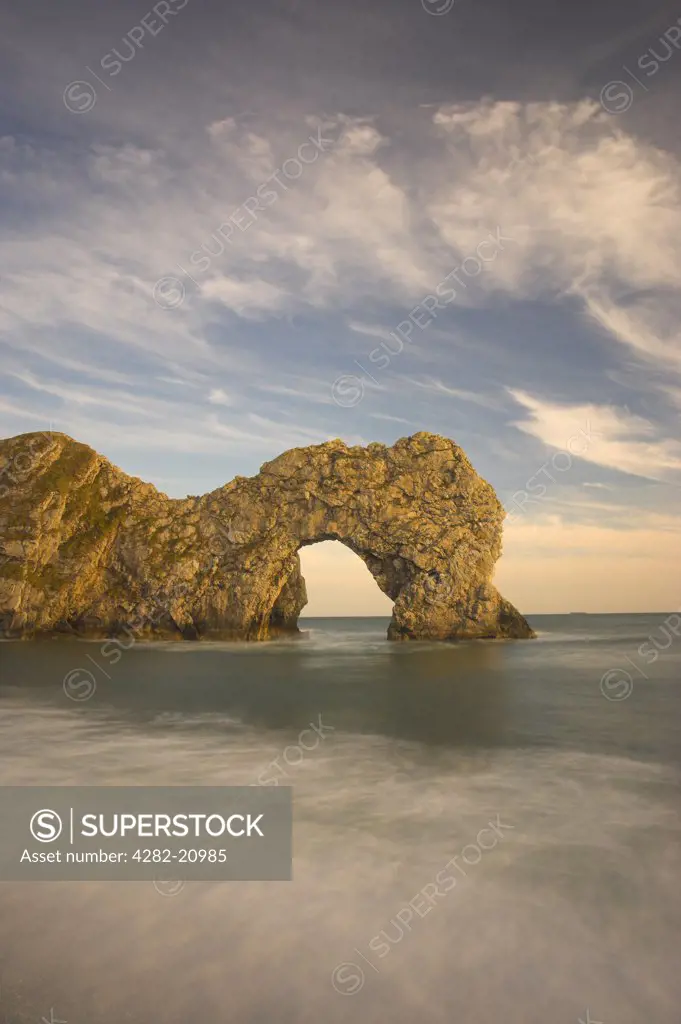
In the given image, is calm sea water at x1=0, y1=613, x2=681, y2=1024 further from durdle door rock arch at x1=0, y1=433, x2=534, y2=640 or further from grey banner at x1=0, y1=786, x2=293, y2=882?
durdle door rock arch at x1=0, y1=433, x2=534, y2=640

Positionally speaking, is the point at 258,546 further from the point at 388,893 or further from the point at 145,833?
the point at 388,893

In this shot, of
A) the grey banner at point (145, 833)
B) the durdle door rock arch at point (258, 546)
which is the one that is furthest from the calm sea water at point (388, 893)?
the durdle door rock arch at point (258, 546)

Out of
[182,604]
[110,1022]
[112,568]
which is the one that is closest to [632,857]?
[110,1022]

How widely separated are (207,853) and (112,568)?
5425cm

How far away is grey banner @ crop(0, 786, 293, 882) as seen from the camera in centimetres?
643

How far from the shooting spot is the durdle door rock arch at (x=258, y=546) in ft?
171

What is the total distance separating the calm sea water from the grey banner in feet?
1.02

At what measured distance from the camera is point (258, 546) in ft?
177

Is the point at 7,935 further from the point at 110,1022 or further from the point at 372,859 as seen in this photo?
the point at 372,859

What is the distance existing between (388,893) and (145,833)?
322 cm

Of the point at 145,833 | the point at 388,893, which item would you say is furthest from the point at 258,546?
the point at 388,893

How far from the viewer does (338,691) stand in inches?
872

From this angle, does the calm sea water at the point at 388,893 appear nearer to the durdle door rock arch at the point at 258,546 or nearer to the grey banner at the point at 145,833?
the grey banner at the point at 145,833

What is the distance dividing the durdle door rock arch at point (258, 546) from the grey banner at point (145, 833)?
142 feet
